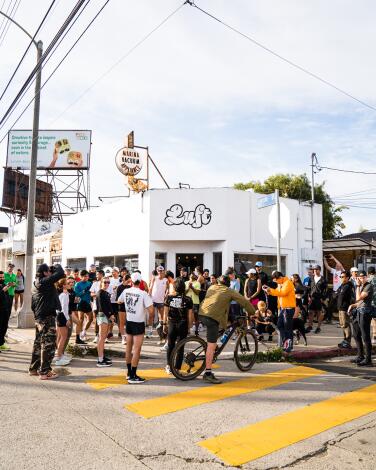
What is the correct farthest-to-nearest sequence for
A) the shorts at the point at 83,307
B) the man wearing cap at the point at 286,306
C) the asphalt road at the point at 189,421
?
the shorts at the point at 83,307 → the man wearing cap at the point at 286,306 → the asphalt road at the point at 189,421

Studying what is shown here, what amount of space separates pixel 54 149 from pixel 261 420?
32032mm

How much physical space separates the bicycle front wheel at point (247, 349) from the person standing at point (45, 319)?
3280mm

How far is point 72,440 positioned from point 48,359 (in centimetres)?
300

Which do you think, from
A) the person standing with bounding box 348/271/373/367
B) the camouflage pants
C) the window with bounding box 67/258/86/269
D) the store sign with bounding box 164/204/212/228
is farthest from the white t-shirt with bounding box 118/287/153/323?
the window with bounding box 67/258/86/269

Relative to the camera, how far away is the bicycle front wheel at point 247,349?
26.1 ft

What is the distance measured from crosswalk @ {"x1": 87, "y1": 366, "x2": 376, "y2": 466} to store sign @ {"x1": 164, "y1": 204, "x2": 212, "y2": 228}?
340 inches

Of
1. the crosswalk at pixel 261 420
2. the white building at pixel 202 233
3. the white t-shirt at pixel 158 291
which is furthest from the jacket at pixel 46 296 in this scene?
the white building at pixel 202 233

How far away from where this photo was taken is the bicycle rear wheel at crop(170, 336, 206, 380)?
7.05m

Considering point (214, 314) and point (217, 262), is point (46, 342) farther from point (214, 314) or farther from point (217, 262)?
point (217, 262)

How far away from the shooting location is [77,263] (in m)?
21.8

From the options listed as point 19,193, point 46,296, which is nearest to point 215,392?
point 46,296

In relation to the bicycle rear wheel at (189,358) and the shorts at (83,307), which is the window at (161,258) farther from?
the bicycle rear wheel at (189,358)

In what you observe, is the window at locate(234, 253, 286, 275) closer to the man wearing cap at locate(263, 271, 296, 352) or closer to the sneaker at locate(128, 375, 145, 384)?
the man wearing cap at locate(263, 271, 296, 352)

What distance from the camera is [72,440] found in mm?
4473
